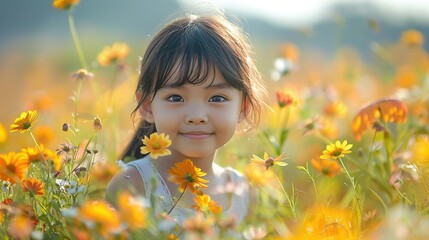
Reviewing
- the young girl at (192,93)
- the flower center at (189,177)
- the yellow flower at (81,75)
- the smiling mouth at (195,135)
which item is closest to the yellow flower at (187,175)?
the flower center at (189,177)

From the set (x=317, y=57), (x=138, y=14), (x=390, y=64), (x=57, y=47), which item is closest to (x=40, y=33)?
(x=57, y=47)

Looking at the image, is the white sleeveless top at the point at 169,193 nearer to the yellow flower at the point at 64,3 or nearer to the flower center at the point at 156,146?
the flower center at the point at 156,146

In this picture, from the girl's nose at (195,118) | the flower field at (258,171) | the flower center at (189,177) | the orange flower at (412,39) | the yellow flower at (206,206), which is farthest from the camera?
the orange flower at (412,39)

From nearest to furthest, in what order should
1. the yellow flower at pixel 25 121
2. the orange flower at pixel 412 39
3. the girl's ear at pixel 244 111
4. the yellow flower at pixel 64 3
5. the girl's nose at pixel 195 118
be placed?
the yellow flower at pixel 25 121
the girl's nose at pixel 195 118
the girl's ear at pixel 244 111
the yellow flower at pixel 64 3
the orange flower at pixel 412 39

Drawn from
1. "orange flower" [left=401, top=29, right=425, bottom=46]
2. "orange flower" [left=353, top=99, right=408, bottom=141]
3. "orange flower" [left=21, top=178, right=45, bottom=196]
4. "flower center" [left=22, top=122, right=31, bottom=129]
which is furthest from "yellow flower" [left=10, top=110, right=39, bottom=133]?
"orange flower" [left=401, top=29, right=425, bottom=46]

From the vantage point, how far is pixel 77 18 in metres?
7.48

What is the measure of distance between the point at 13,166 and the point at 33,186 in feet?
0.43

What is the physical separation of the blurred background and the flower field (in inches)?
3.4

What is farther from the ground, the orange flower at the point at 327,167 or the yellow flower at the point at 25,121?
the yellow flower at the point at 25,121

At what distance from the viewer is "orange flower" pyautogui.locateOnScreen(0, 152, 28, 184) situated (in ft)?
5.82

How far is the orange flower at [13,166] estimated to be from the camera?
5.82ft

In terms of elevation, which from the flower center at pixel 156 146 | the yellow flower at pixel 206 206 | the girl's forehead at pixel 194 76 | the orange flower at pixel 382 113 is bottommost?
the orange flower at pixel 382 113

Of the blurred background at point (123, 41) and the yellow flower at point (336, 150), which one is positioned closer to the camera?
the yellow flower at point (336, 150)

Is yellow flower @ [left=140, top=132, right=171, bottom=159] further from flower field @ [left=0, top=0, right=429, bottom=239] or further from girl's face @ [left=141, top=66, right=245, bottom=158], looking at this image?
girl's face @ [left=141, top=66, right=245, bottom=158]
